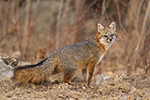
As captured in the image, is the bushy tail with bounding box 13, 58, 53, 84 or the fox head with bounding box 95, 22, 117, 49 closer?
the bushy tail with bounding box 13, 58, 53, 84

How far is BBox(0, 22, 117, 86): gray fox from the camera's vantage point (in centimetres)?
448

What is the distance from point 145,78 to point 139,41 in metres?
1.14

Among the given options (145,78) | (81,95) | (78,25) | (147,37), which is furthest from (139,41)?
(81,95)

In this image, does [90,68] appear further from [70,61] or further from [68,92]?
[68,92]

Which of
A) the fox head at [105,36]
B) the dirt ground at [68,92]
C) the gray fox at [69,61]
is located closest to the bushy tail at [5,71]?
the dirt ground at [68,92]

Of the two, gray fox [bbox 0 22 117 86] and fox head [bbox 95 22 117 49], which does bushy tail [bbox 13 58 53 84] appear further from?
fox head [bbox 95 22 117 49]

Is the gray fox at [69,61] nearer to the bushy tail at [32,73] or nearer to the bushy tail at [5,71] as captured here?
the bushy tail at [32,73]

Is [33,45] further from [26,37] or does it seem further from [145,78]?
[145,78]

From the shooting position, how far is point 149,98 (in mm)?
4289

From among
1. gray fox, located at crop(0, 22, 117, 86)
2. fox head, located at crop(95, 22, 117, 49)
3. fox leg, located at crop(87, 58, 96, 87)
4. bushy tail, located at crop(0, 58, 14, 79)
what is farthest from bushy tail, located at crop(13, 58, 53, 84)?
fox head, located at crop(95, 22, 117, 49)

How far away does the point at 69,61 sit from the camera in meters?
4.86

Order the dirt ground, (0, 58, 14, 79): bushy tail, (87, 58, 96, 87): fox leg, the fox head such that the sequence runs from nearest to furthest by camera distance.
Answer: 1. the dirt ground
2. (0, 58, 14, 79): bushy tail
3. (87, 58, 96, 87): fox leg
4. the fox head

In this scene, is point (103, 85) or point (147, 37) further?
point (147, 37)

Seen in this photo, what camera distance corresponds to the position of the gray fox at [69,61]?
4482 millimetres
